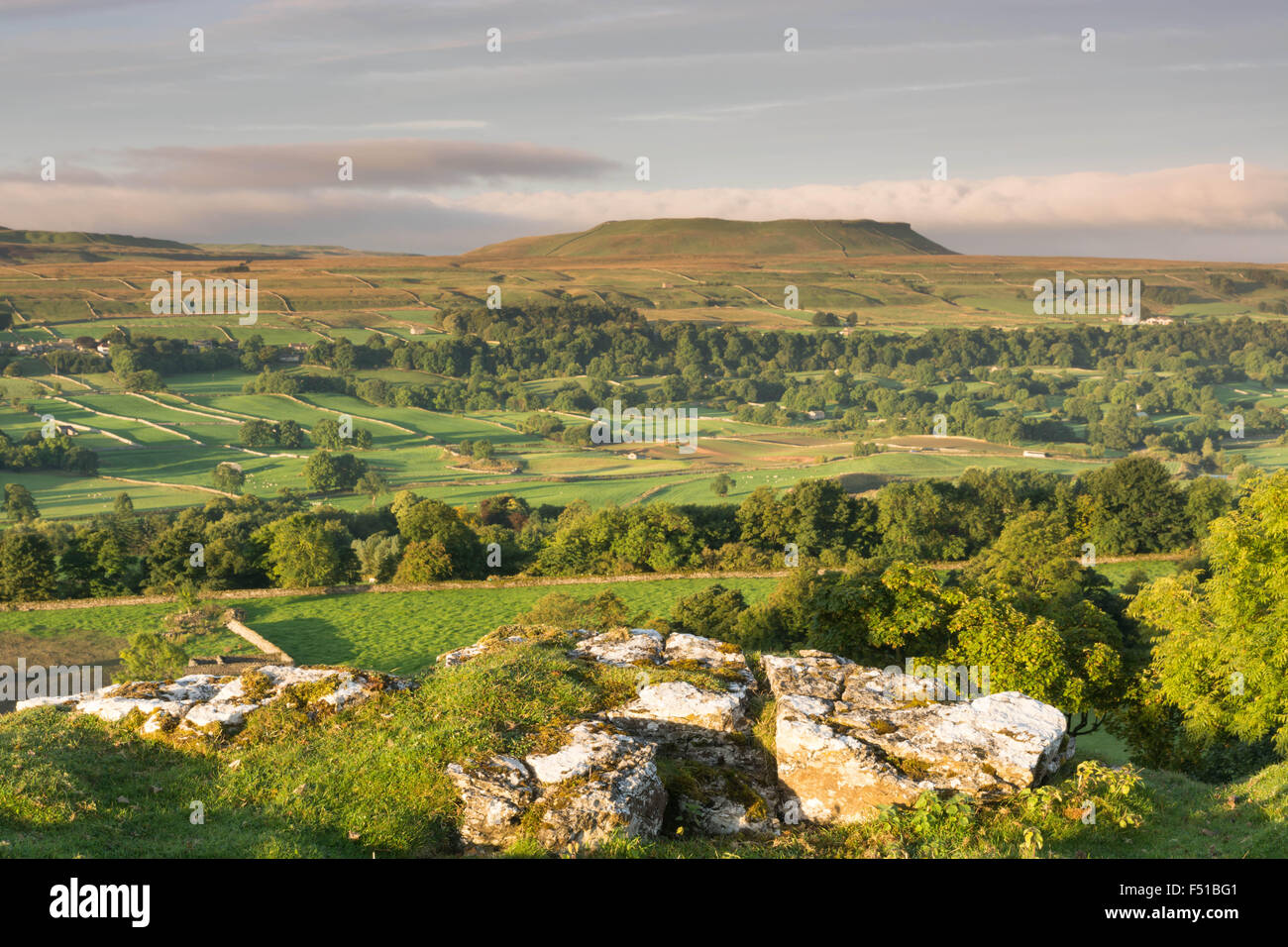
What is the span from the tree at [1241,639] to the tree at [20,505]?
122 m

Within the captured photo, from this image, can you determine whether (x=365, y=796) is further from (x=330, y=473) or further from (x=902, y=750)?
(x=330, y=473)

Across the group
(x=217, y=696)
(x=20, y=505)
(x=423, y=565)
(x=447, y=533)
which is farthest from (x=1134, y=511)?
(x=20, y=505)

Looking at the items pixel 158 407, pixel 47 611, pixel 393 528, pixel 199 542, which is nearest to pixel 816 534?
pixel 393 528

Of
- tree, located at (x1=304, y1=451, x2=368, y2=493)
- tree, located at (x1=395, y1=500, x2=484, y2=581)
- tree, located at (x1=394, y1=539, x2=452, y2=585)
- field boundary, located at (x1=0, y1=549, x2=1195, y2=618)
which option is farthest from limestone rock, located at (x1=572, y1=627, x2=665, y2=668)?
tree, located at (x1=304, y1=451, x2=368, y2=493)

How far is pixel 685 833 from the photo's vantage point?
50.5 ft

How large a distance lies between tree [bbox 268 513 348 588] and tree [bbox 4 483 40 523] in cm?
6228

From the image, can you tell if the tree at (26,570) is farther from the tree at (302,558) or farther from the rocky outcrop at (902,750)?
the rocky outcrop at (902,750)

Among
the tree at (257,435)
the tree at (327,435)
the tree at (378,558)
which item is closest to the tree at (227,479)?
the tree at (327,435)

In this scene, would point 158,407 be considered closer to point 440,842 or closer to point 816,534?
point 816,534

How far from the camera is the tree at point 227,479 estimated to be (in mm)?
137375

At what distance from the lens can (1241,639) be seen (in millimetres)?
27156

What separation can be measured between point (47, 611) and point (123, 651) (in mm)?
17094

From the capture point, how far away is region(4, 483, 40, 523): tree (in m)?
111
